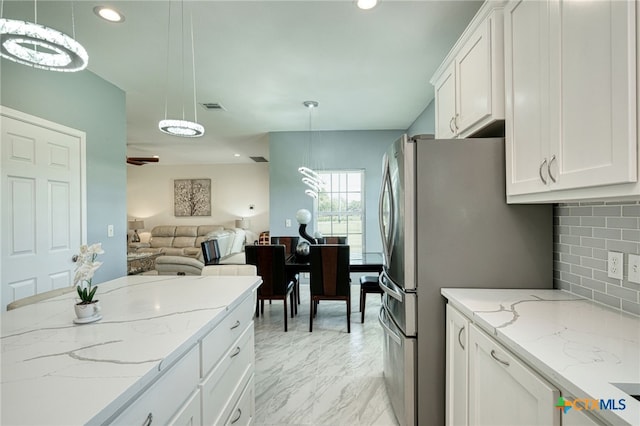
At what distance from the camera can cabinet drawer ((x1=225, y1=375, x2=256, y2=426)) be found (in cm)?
146

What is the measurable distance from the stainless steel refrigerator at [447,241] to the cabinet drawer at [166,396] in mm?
1145

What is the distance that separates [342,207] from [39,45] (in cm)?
466

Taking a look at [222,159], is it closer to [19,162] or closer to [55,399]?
[19,162]

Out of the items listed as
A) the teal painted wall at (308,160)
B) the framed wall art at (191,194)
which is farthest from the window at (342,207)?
the framed wall art at (191,194)

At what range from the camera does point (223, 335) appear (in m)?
1.33

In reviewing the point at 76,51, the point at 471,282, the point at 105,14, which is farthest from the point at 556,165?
the point at 105,14

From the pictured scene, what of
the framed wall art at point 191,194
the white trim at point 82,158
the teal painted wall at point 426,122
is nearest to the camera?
the white trim at point 82,158

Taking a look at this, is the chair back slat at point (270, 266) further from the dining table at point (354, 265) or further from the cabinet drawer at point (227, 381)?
the cabinet drawer at point (227, 381)

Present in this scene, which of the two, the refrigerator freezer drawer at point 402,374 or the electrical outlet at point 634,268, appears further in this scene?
the refrigerator freezer drawer at point 402,374

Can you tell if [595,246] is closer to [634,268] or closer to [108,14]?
[634,268]

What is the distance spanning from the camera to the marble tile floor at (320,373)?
6.56ft

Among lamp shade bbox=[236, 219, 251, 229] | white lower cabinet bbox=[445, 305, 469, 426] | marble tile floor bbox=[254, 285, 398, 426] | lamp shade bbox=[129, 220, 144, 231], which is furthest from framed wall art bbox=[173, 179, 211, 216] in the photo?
white lower cabinet bbox=[445, 305, 469, 426]

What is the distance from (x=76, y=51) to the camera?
120 centimetres

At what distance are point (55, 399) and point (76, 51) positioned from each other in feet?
3.99
